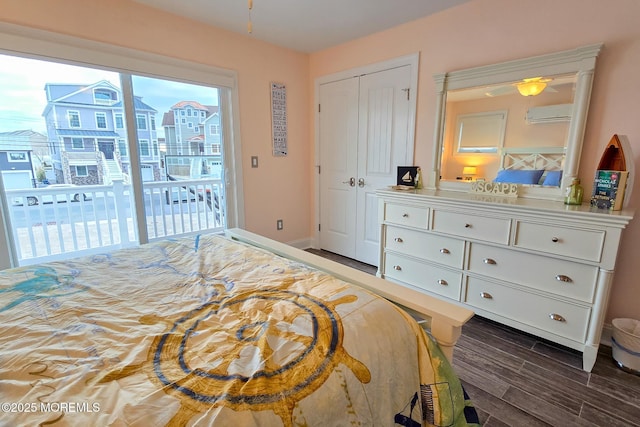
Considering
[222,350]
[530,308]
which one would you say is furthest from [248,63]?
[530,308]

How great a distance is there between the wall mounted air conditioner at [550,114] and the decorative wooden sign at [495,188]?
1.60 ft

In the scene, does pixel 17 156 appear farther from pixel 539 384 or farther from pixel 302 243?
pixel 539 384

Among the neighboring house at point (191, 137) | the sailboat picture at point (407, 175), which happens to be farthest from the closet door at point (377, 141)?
the neighboring house at point (191, 137)

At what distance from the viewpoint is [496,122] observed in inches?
92.4

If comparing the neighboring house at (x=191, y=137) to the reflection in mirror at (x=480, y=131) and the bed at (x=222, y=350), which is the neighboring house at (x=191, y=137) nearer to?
the bed at (x=222, y=350)

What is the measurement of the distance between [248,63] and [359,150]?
1.50m

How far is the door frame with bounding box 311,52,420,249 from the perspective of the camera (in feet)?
9.17

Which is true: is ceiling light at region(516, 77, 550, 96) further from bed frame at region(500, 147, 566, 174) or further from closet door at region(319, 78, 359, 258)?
closet door at region(319, 78, 359, 258)

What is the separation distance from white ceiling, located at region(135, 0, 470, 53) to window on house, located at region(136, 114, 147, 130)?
35.3 inches

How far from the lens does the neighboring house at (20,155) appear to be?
7.41ft

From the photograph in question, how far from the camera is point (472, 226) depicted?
7.00 feet

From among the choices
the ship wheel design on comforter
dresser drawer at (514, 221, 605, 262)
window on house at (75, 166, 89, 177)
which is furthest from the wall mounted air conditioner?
window on house at (75, 166, 89, 177)

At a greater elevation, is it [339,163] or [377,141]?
[377,141]

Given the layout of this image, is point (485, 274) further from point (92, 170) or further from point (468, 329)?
point (92, 170)
